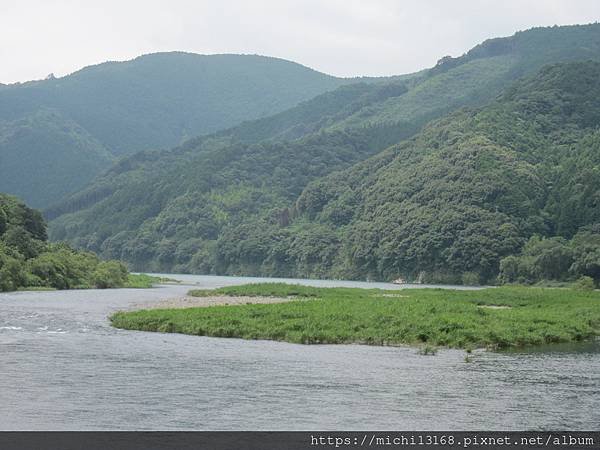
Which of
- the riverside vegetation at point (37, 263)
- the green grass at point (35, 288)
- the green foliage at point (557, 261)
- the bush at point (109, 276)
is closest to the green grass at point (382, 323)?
the riverside vegetation at point (37, 263)

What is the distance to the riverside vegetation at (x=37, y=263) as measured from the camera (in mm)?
110562

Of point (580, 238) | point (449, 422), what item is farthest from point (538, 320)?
point (580, 238)

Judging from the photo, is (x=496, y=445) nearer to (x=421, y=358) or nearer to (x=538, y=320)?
(x=421, y=358)

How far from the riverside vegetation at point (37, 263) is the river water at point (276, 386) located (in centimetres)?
5297

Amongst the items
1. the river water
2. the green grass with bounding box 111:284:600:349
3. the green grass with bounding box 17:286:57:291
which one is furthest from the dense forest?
the river water

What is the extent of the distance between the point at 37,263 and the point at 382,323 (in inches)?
2635

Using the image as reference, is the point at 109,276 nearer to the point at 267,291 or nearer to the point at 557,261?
the point at 267,291

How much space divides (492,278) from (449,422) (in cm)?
12765

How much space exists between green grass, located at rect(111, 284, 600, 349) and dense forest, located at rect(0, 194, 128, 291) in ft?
144

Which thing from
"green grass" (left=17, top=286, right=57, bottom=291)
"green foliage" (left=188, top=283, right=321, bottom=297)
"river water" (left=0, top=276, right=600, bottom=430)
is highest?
"river water" (left=0, top=276, right=600, bottom=430)

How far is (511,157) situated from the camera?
633 ft

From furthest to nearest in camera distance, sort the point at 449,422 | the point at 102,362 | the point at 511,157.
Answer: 1. the point at 511,157
2. the point at 102,362
3. the point at 449,422

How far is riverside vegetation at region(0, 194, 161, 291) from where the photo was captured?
363ft

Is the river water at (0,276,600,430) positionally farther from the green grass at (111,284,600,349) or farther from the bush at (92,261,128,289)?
the bush at (92,261,128,289)
